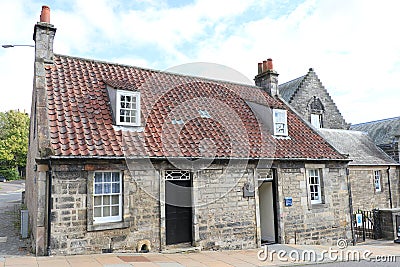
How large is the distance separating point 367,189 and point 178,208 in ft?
56.8

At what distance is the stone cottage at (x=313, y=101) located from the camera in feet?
90.1

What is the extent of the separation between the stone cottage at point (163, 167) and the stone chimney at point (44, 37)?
38 millimetres

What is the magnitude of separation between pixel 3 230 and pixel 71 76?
23.9ft

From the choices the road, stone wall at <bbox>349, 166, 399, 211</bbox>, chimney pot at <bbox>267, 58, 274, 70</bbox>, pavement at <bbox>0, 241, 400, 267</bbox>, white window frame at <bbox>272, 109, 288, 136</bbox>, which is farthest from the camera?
stone wall at <bbox>349, 166, 399, 211</bbox>

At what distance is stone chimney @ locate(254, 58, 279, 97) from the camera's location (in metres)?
18.9

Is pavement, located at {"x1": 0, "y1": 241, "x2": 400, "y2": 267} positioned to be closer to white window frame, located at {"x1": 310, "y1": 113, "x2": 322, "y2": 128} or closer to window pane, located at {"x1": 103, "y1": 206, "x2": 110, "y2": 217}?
window pane, located at {"x1": 103, "y1": 206, "x2": 110, "y2": 217}

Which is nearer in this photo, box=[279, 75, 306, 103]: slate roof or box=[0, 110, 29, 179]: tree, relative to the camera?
box=[279, 75, 306, 103]: slate roof

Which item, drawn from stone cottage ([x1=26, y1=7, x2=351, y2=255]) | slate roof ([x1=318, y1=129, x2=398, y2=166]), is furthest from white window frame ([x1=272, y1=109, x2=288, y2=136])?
slate roof ([x1=318, y1=129, x2=398, y2=166])

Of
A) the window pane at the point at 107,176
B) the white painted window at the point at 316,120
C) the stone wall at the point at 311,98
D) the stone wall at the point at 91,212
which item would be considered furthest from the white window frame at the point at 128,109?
the white painted window at the point at 316,120

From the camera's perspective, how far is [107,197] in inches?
413

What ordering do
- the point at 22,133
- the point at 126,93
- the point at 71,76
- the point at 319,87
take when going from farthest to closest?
the point at 22,133, the point at 319,87, the point at 71,76, the point at 126,93

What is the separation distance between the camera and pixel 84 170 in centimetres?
1005

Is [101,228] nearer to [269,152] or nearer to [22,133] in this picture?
[269,152]

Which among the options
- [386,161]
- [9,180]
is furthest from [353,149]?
[9,180]
